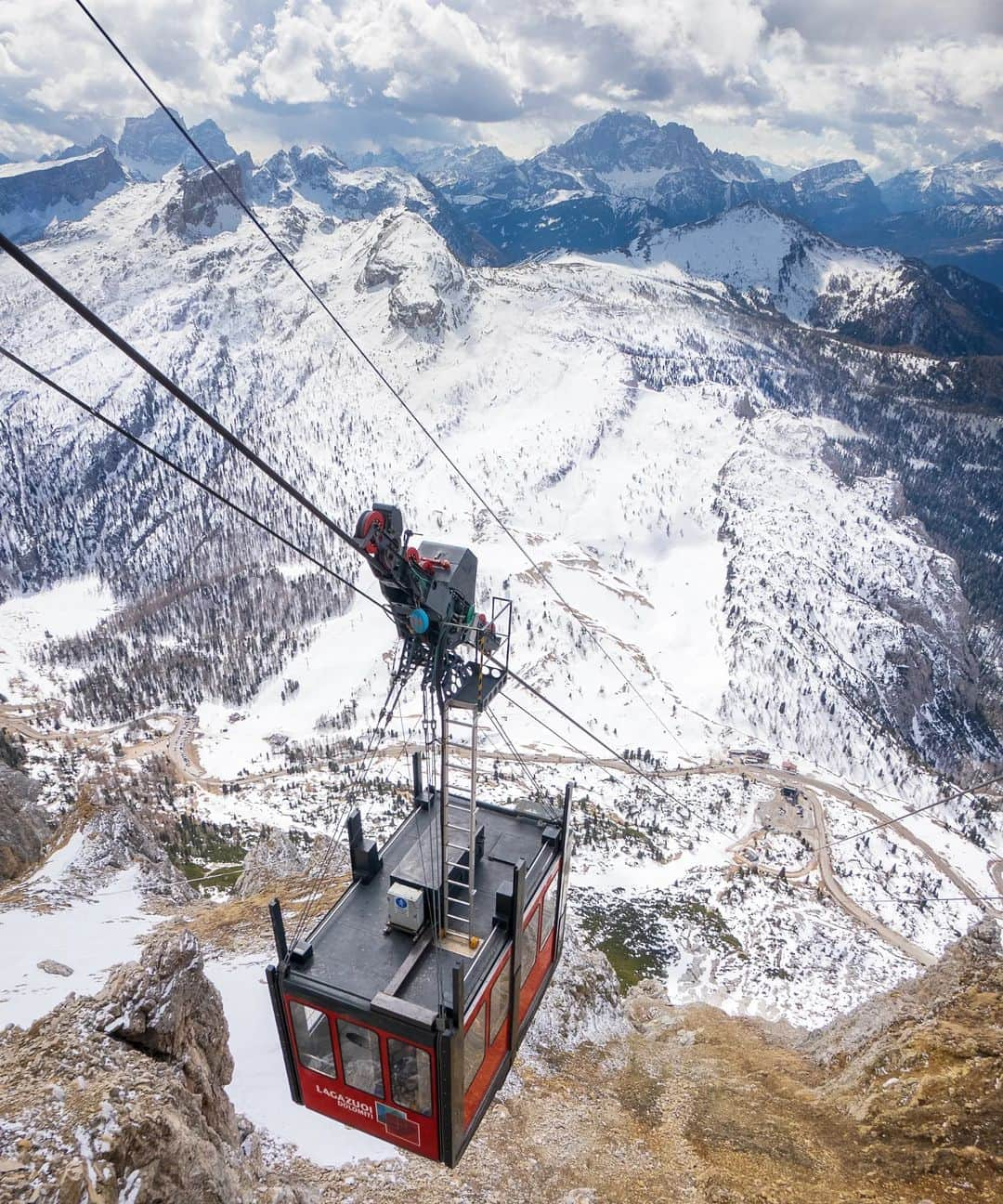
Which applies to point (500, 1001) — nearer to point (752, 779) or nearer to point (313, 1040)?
point (313, 1040)

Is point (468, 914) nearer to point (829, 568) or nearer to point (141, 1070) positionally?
point (141, 1070)

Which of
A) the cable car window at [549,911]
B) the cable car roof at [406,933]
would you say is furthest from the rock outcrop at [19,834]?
the cable car window at [549,911]

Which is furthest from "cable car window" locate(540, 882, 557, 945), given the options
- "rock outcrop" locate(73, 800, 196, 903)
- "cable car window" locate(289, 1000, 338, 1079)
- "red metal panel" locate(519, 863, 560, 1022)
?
"rock outcrop" locate(73, 800, 196, 903)

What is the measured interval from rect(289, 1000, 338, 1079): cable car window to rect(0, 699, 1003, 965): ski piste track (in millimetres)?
78640

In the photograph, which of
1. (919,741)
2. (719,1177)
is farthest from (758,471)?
(719,1177)

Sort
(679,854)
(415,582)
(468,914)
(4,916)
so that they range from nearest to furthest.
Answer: (415,582), (468,914), (4,916), (679,854)

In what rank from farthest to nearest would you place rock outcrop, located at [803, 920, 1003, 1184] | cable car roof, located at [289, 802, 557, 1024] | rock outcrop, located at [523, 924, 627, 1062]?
1. rock outcrop, located at [523, 924, 627, 1062]
2. rock outcrop, located at [803, 920, 1003, 1184]
3. cable car roof, located at [289, 802, 557, 1024]

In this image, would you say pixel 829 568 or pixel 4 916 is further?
pixel 829 568

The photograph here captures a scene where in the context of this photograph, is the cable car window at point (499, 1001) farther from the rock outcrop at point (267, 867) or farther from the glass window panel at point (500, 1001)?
the rock outcrop at point (267, 867)

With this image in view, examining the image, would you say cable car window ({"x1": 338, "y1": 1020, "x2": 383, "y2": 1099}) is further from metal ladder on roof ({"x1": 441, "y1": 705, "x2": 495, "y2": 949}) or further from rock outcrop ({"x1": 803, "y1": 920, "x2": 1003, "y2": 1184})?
rock outcrop ({"x1": 803, "y1": 920, "x2": 1003, "y2": 1184})

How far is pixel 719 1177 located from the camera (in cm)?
2233

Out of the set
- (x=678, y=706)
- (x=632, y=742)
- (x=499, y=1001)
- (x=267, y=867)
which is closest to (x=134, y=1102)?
(x=499, y=1001)

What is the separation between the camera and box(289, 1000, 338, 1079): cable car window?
1505cm

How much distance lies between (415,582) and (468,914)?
8.37m
